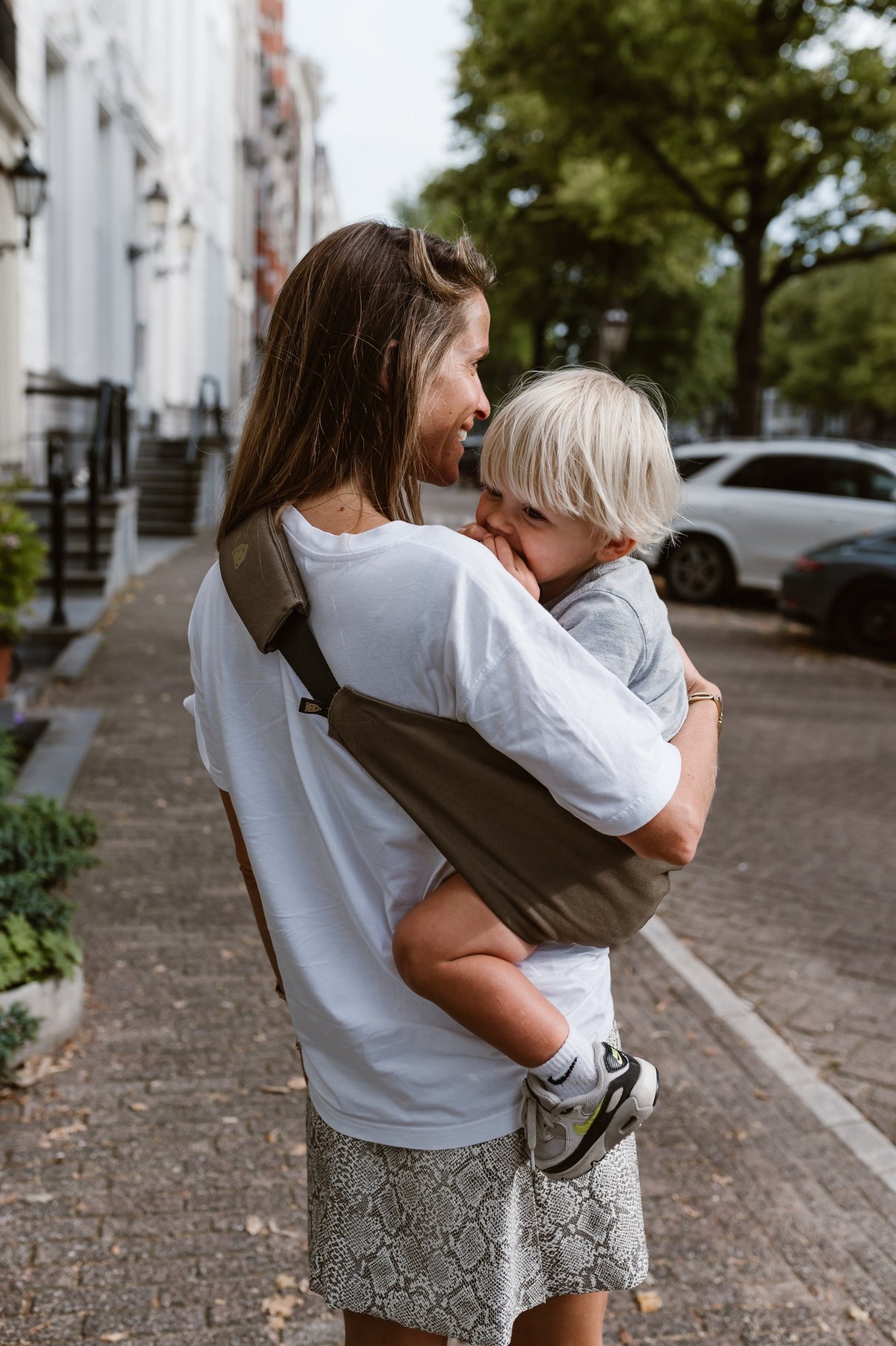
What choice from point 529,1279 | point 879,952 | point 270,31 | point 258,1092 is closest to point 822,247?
point 879,952

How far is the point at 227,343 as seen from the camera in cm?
3316

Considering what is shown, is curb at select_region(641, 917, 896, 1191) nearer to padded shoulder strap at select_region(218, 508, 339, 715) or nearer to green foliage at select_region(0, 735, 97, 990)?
green foliage at select_region(0, 735, 97, 990)

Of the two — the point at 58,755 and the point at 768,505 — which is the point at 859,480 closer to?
the point at 768,505

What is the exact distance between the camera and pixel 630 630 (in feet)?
4.97

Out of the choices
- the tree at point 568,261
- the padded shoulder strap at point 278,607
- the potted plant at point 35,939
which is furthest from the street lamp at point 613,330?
the padded shoulder strap at point 278,607

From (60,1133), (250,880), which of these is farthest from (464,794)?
(60,1133)

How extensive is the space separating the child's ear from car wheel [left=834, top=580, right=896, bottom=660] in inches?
424

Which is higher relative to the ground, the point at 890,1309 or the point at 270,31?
the point at 270,31

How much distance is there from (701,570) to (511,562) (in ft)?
43.4

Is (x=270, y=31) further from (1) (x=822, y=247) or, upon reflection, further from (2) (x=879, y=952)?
(2) (x=879, y=952)

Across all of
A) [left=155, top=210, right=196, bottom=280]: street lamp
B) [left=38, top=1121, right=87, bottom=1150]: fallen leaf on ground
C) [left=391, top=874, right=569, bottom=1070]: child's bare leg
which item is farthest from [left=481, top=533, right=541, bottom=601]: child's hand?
[left=155, top=210, right=196, bottom=280]: street lamp

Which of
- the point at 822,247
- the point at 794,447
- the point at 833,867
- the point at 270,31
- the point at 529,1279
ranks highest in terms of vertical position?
the point at 270,31

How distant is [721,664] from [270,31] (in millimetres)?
35713

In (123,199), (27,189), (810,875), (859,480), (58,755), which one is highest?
(123,199)
